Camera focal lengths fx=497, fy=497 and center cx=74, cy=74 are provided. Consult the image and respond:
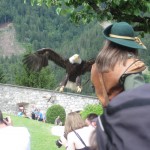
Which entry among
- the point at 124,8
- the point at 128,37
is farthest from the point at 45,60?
the point at 128,37

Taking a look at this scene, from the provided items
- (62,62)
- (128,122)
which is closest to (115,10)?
(128,122)

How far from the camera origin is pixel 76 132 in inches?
183

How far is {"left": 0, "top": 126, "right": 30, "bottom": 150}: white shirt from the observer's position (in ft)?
12.7

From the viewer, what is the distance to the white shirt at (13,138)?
3.88 m

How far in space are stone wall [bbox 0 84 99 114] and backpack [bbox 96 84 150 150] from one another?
32895 mm

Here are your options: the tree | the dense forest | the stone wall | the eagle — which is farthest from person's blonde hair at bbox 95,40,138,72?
the dense forest

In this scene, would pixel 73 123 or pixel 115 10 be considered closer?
pixel 73 123

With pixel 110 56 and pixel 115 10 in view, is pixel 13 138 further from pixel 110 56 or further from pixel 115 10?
pixel 115 10

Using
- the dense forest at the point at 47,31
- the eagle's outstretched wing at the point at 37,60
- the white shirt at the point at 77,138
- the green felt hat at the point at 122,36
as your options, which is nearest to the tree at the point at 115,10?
the white shirt at the point at 77,138

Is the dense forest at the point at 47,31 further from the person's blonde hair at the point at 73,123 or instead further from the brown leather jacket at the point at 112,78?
the brown leather jacket at the point at 112,78

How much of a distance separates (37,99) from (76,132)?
108 ft

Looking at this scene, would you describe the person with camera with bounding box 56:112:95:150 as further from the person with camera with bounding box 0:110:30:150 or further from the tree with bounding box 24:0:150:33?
the tree with bounding box 24:0:150:33

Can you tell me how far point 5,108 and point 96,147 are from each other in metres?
39.2

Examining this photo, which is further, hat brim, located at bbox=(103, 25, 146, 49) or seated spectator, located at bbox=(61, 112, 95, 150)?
seated spectator, located at bbox=(61, 112, 95, 150)
